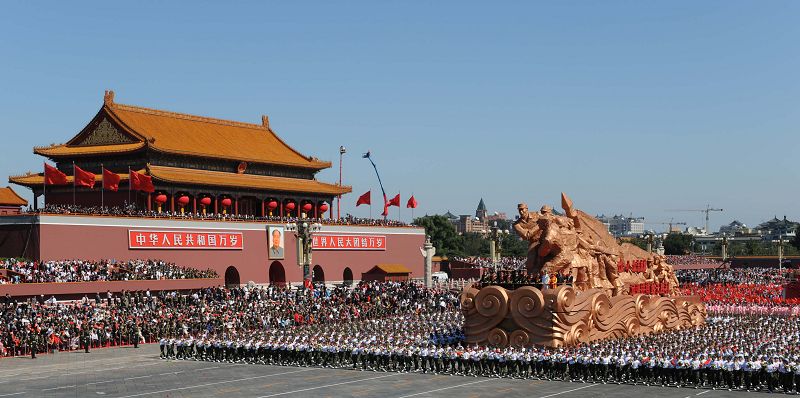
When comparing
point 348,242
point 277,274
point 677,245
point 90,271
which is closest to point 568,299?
point 90,271

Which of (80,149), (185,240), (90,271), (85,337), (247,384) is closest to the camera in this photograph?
(247,384)

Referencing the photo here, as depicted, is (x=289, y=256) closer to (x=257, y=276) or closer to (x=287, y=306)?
(x=257, y=276)

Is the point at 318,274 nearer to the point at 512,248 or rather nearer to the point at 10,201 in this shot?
the point at 10,201

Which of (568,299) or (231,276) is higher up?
(231,276)

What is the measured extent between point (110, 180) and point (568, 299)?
27065mm

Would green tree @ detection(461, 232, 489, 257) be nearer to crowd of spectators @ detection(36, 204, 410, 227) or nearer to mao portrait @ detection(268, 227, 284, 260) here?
crowd of spectators @ detection(36, 204, 410, 227)

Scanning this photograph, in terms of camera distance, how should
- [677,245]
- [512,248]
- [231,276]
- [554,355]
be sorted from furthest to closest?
[677,245] < [512,248] < [231,276] < [554,355]

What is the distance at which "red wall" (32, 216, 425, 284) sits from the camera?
157 feet

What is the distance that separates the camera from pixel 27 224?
47250 millimetres

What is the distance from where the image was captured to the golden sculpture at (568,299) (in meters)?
34.1

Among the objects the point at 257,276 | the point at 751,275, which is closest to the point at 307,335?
the point at 257,276

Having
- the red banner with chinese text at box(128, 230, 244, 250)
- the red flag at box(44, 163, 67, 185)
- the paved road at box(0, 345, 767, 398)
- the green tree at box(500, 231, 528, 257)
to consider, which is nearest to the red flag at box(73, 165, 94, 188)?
the red flag at box(44, 163, 67, 185)

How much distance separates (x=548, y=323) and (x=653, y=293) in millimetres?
10895

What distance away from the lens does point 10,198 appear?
61.0 m
